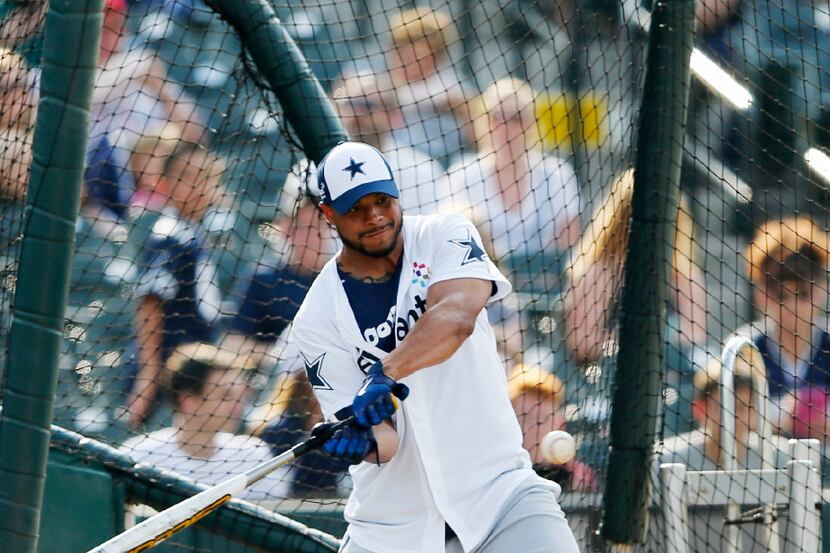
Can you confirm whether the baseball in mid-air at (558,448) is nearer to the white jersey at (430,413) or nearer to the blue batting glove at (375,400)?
the white jersey at (430,413)

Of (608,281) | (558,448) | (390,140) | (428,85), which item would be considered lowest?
(558,448)

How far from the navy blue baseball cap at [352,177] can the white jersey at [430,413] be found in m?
0.20

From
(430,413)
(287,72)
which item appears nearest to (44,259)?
(430,413)

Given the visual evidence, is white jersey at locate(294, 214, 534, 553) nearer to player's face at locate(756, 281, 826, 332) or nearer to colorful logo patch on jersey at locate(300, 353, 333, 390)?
colorful logo patch on jersey at locate(300, 353, 333, 390)

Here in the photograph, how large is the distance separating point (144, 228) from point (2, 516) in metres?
2.57

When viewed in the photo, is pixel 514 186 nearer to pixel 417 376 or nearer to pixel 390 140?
pixel 390 140

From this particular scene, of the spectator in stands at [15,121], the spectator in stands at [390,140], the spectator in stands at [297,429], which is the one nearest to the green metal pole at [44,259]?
the spectator in stands at [15,121]

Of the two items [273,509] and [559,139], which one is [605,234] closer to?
[559,139]

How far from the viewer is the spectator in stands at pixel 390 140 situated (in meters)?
5.25

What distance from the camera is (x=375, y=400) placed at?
3.06 meters

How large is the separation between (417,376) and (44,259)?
979 mm

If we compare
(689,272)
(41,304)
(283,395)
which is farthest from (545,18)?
(41,304)

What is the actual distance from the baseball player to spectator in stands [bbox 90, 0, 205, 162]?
1866 mm

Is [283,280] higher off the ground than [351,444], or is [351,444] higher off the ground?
[283,280]
